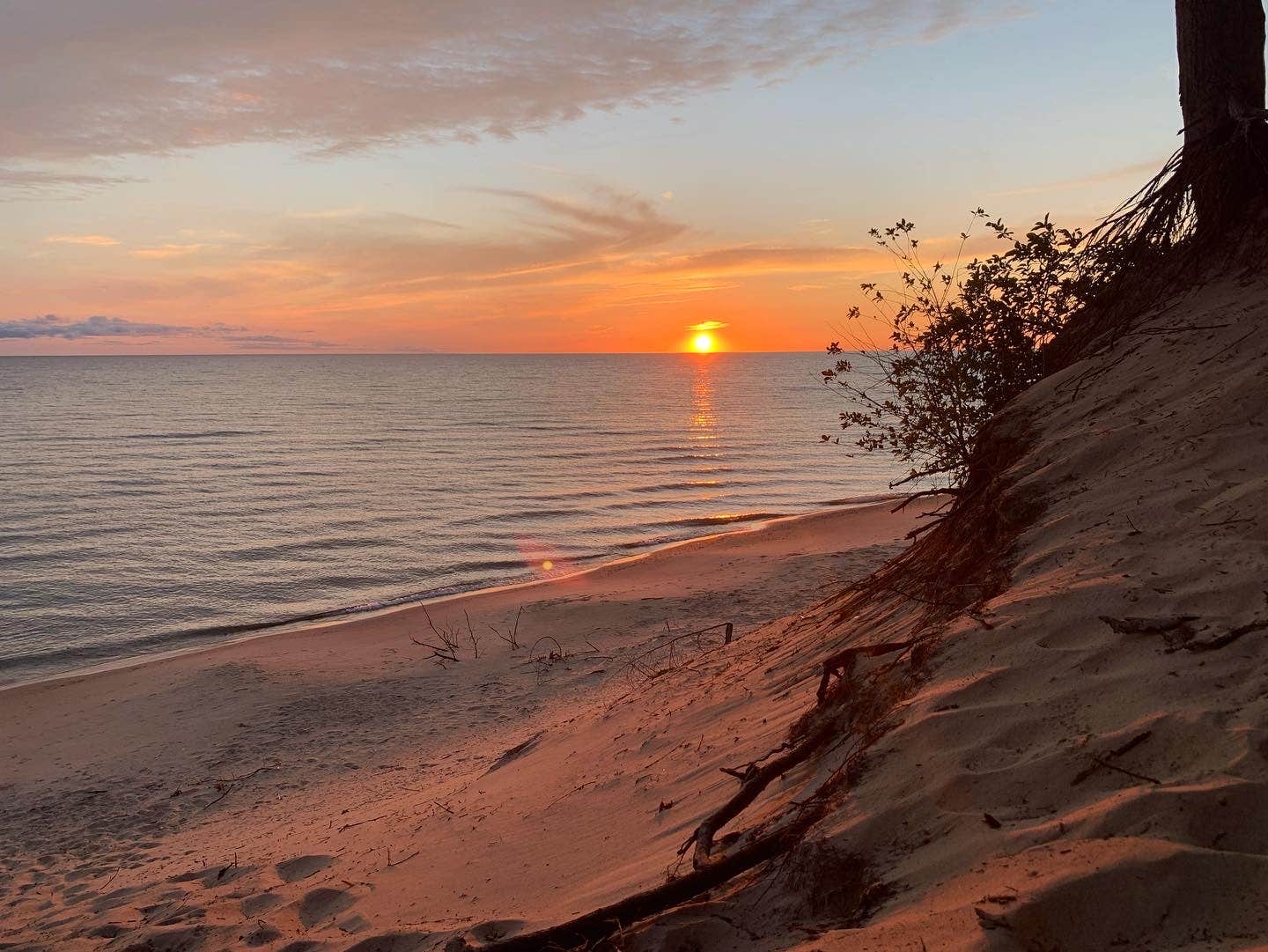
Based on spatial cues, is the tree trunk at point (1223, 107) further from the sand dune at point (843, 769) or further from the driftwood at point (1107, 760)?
the driftwood at point (1107, 760)

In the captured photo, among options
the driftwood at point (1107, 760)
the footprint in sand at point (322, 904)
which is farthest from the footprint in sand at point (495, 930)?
the driftwood at point (1107, 760)

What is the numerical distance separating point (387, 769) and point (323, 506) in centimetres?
1732

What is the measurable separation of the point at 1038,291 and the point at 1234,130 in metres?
1.63

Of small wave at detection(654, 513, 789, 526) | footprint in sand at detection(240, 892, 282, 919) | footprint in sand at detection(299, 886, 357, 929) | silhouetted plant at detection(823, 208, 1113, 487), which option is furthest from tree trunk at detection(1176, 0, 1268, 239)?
small wave at detection(654, 513, 789, 526)

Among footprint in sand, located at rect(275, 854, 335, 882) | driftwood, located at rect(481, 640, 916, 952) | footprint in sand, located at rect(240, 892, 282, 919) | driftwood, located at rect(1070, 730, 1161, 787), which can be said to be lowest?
footprint in sand, located at rect(275, 854, 335, 882)

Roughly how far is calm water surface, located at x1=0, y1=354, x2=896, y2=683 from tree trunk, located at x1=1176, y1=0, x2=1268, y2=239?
1269 cm

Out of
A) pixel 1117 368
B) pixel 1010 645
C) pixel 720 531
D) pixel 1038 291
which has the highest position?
pixel 1038 291

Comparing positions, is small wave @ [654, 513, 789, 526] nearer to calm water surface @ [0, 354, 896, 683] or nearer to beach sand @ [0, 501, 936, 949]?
calm water surface @ [0, 354, 896, 683]

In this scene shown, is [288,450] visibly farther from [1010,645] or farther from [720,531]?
[1010,645]

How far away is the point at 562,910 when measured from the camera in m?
3.42

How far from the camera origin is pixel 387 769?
762 centimetres

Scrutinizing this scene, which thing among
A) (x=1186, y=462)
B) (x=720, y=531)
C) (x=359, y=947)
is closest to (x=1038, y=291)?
(x=1186, y=462)

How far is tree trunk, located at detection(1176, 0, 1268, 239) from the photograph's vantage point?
609 centimetres

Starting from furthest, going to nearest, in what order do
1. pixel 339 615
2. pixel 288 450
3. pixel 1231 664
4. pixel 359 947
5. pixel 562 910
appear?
1. pixel 288 450
2. pixel 339 615
3. pixel 359 947
4. pixel 562 910
5. pixel 1231 664
